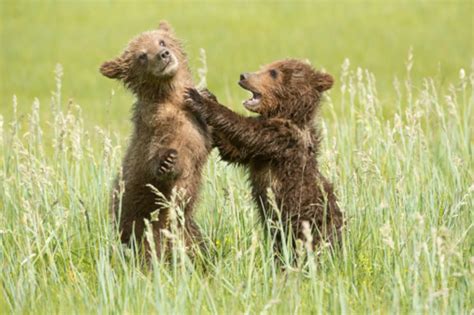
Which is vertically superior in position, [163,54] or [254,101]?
[163,54]

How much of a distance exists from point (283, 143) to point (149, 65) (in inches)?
41.8

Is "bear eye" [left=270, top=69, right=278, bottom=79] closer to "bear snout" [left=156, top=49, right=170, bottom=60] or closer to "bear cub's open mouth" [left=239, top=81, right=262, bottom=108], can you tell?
"bear cub's open mouth" [left=239, top=81, right=262, bottom=108]

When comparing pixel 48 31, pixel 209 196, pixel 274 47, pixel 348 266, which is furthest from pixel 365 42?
pixel 348 266

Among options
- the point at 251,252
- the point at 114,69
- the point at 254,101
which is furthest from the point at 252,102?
the point at 251,252

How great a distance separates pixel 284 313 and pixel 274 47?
51.0 ft

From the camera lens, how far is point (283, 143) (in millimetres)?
7082

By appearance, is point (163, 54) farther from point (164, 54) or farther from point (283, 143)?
point (283, 143)

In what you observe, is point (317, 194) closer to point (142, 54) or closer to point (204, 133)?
point (204, 133)

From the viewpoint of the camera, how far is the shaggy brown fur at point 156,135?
6945mm

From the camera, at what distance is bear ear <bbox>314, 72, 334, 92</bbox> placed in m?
7.36

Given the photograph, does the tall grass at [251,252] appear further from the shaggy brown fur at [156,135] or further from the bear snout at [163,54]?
the bear snout at [163,54]

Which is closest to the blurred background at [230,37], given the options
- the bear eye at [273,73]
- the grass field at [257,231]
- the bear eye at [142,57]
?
the grass field at [257,231]

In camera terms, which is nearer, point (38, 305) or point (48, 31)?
point (38, 305)

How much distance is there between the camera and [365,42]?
832 inches
